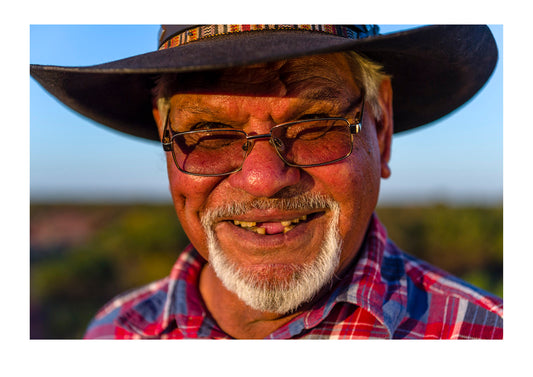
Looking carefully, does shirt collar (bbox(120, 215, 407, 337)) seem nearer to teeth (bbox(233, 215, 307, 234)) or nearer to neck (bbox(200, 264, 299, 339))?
neck (bbox(200, 264, 299, 339))

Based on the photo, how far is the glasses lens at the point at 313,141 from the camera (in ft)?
5.56

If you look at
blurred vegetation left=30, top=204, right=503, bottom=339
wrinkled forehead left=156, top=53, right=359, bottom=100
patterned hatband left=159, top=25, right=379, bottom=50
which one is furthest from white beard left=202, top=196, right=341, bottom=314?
blurred vegetation left=30, top=204, right=503, bottom=339

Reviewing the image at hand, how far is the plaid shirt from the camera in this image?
1817mm

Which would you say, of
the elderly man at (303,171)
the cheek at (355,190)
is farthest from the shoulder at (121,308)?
the cheek at (355,190)

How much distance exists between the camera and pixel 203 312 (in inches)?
87.0

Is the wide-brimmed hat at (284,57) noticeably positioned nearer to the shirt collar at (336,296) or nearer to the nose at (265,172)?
the nose at (265,172)

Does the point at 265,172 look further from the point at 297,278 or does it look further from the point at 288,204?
the point at 297,278

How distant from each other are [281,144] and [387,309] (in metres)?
0.93

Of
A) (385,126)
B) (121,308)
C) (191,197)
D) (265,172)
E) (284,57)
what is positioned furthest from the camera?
(121,308)

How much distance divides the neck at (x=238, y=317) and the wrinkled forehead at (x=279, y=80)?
3.53 feet

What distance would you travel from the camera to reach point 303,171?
1.73 meters

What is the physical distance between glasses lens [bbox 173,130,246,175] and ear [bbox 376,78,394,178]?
80cm

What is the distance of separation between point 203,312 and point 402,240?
13.9m

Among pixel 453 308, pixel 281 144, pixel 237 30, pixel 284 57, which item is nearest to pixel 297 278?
pixel 281 144
